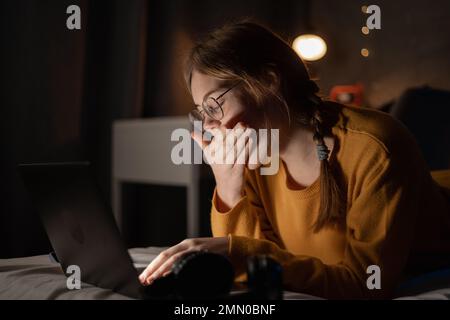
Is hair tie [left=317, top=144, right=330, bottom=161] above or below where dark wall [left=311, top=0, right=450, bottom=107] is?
below

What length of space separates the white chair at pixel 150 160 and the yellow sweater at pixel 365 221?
3.14 ft

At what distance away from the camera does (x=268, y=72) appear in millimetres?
943

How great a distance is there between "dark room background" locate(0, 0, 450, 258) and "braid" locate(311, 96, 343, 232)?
1.27 meters

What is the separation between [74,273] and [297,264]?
1.09 feet

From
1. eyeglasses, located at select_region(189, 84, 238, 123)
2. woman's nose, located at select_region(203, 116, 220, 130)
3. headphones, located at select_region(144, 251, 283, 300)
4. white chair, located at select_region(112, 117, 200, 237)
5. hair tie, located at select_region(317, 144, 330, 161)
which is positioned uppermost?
eyeglasses, located at select_region(189, 84, 238, 123)

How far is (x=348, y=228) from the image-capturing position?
2.84ft

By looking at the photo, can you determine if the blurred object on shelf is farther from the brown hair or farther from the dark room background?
the brown hair

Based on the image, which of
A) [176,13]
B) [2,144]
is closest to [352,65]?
[176,13]

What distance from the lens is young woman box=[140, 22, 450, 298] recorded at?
80 centimetres

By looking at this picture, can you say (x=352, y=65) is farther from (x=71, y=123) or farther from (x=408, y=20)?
(x=71, y=123)

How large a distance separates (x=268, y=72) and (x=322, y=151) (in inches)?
6.7

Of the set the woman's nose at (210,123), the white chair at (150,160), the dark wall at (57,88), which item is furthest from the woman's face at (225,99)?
the dark wall at (57,88)

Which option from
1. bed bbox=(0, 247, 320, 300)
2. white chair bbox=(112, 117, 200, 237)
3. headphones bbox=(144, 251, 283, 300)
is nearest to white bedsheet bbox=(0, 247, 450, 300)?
bed bbox=(0, 247, 320, 300)

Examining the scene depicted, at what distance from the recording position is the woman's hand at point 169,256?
27.3 inches
